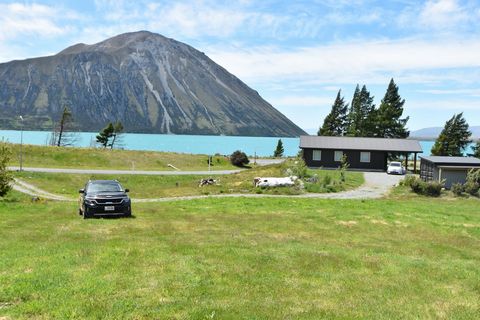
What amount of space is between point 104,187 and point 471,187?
32029 millimetres

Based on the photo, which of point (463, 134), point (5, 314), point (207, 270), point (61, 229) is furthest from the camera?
point (463, 134)

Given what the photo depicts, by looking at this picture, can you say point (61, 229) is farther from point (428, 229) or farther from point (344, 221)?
point (428, 229)

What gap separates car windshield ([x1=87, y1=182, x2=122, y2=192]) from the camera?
21.9m

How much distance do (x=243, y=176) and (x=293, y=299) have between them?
3987 cm

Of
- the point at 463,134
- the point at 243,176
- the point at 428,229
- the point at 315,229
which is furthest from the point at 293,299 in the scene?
the point at 463,134

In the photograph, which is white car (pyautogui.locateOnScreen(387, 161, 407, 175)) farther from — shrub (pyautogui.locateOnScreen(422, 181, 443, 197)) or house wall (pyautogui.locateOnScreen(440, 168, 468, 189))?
shrub (pyautogui.locateOnScreen(422, 181, 443, 197))

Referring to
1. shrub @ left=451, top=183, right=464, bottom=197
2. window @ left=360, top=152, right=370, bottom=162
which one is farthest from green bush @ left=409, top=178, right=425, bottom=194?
window @ left=360, top=152, right=370, bottom=162

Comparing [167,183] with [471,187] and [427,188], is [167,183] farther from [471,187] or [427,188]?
[471,187]

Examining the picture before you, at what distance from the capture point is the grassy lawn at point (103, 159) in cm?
6184

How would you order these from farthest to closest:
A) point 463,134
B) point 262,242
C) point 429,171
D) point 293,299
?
point 463,134 < point 429,171 < point 262,242 < point 293,299

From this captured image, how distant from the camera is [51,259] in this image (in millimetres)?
10844

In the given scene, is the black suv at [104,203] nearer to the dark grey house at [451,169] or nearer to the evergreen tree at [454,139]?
the dark grey house at [451,169]

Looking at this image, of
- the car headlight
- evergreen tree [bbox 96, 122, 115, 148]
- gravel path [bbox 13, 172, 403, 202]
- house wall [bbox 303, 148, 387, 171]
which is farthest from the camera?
evergreen tree [bbox 96, 122, 115, 148]

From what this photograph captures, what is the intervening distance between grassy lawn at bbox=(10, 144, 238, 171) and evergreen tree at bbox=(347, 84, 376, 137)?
28972 mm
